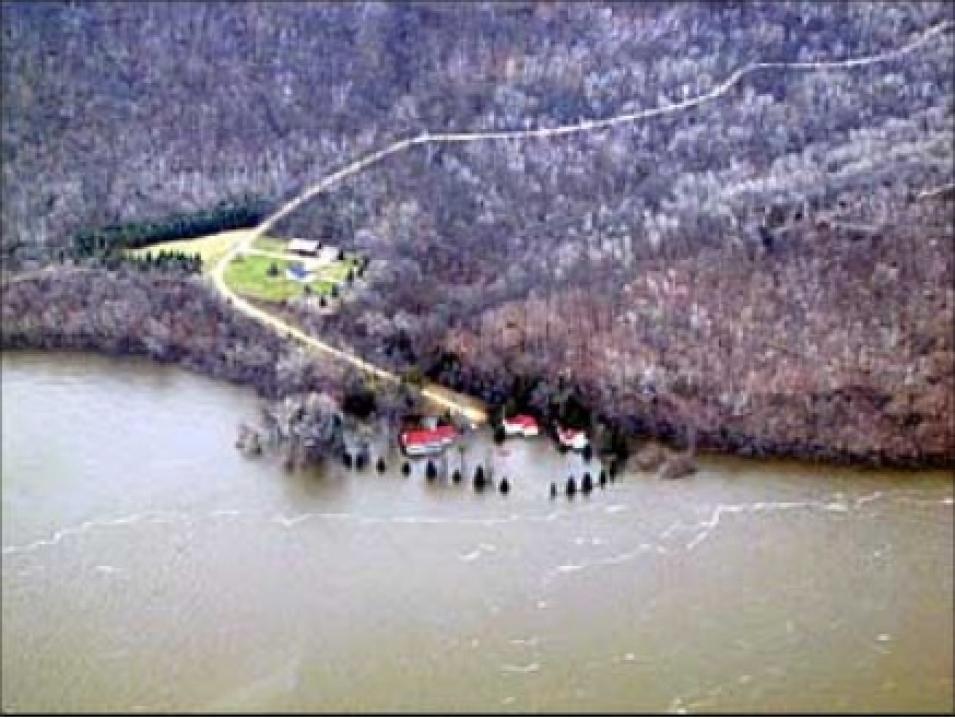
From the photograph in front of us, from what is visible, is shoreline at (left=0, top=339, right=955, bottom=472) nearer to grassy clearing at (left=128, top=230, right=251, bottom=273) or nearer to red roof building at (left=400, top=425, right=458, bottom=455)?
red roof building at (left=400, top=425, right=458, bottom=455)

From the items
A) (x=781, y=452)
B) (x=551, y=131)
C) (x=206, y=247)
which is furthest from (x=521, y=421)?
(x=551, y=131)

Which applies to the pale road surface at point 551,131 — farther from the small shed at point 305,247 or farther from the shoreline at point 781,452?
the shoreline at point 781,452

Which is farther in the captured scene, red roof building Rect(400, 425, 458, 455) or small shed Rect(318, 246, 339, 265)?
small shed Rect(318, 246, 339, 265)

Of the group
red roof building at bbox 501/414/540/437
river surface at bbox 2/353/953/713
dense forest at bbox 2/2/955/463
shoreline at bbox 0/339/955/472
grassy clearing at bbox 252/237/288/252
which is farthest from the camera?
grassy clearing at bbox 252/237/288/252

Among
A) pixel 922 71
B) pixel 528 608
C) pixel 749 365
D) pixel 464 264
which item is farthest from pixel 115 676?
pixel 922 71

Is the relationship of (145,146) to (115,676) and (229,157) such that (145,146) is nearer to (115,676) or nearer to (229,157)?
(229,157)

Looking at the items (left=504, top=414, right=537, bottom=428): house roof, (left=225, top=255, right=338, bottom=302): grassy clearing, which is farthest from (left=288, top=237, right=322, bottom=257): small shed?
(left=504, top=414, right=537, bottom=428): house roof

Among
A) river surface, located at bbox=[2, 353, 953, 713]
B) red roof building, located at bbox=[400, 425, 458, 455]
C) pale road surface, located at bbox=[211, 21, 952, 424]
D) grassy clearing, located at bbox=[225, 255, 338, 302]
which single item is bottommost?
river surface, located at bbox=[2, 353, 953, 713]
